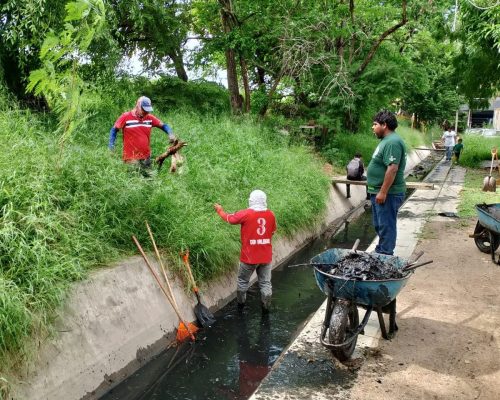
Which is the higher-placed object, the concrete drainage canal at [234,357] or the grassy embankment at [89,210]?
the grassy embankment at [89,210]

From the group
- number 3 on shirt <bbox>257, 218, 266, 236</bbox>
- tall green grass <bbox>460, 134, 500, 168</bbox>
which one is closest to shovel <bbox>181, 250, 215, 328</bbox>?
number 3 on shirt <bbox>257, 218, 266, 236</bbox>

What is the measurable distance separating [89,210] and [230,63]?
10535mm

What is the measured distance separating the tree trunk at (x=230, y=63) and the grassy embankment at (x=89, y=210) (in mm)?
4918

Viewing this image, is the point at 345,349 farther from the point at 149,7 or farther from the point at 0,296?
the point at 149,7

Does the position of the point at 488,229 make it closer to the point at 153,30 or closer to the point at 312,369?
the point at 312,369

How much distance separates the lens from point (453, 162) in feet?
79.7

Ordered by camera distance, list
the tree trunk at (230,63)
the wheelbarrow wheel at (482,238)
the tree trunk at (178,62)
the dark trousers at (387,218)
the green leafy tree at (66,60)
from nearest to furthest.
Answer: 1. the green leafy tree at (66,60)
2. the dark trousers at (387,218)
3. the wheelbarrow wheel at (482,238)
4. the tree trunk at (230,63)
5. the tree trunk at (178,62)

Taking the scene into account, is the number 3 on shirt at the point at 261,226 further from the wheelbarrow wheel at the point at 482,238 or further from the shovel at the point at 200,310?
the wheelbarrow wheel at the point at 482,238

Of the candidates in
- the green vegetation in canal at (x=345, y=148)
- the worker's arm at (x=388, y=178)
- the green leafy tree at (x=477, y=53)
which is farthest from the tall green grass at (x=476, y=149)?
the worker's arm at (x=388, y=178)

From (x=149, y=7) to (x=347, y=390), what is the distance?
1117cm

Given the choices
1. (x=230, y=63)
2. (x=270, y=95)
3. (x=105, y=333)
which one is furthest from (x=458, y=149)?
(x=105, y=333)

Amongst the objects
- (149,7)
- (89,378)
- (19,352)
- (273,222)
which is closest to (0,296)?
(19,352)

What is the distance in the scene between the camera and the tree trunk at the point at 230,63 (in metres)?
14.5

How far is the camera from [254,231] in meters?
6.54
